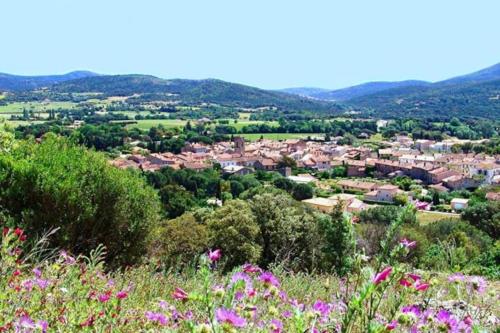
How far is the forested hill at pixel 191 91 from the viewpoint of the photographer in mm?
165750

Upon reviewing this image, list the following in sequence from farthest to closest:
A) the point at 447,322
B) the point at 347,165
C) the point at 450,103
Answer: the point at 450,103 < the point at 347,165 < the point at 447,322

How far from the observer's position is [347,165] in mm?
65375

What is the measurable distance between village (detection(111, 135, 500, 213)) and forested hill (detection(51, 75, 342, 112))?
82.6 metres

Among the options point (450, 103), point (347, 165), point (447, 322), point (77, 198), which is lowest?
point (347, 165)

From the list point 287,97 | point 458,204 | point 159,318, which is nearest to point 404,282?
point 159,318

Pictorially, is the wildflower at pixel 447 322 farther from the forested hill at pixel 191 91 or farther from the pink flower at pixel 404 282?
the forested hill at pixel 191 91

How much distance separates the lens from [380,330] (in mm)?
1068

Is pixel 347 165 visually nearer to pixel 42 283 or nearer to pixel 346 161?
pixel 346 161

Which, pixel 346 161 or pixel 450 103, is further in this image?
pixel 450 103

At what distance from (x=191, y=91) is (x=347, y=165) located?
119m

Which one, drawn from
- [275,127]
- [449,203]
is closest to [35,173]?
[449,203]

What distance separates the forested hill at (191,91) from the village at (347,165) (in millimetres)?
82616

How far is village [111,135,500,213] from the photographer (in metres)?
54.1

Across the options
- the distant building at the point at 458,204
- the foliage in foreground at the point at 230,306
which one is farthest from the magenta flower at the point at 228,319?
the distant building at the point at 458,204
